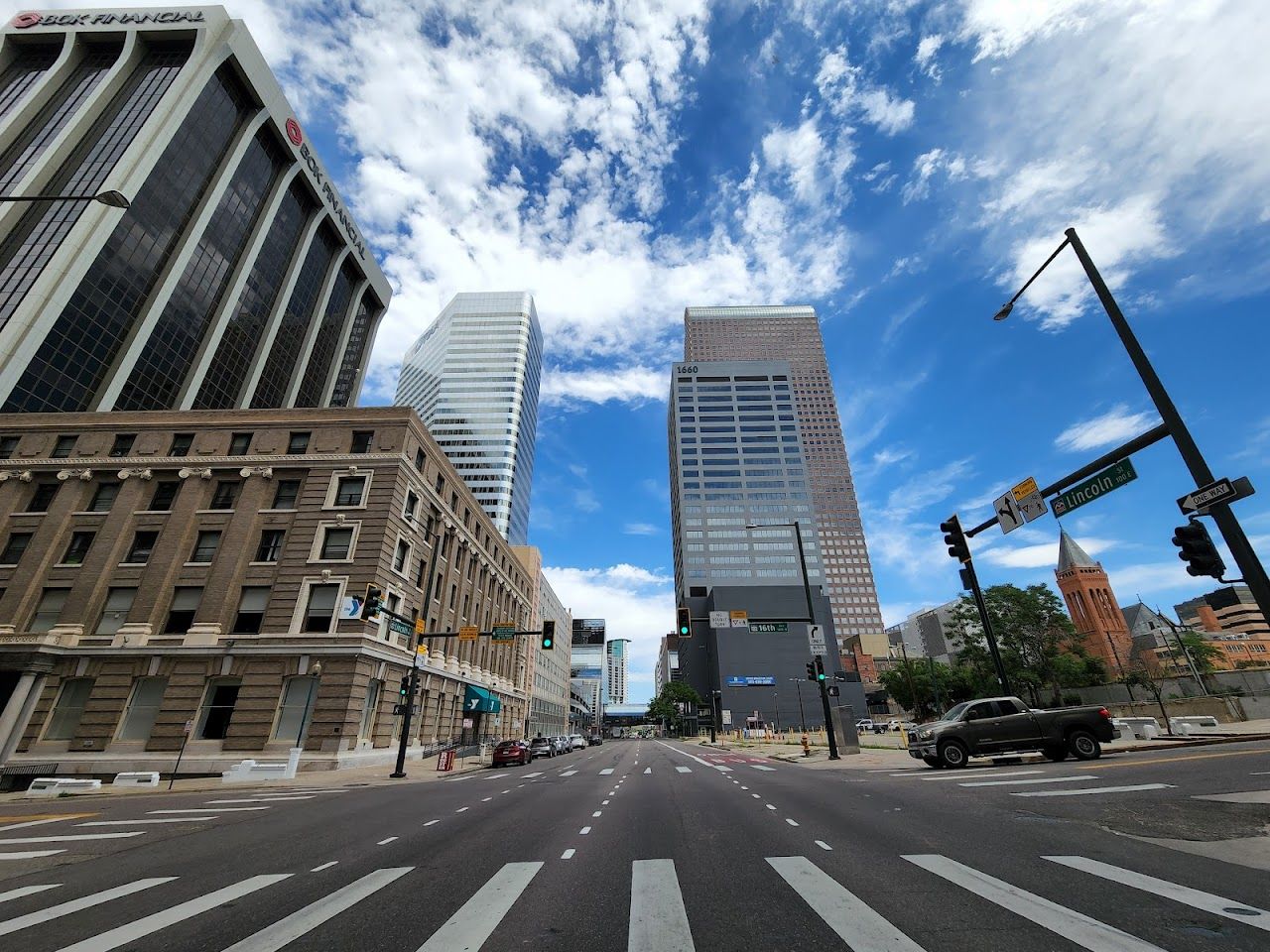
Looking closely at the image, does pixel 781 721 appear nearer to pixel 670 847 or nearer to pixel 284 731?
pixel 284 731

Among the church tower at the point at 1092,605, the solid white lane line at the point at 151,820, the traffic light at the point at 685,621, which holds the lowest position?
the solid white lane line at the point at 151,820

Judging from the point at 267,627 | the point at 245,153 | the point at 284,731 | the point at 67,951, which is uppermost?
the point at 245,153

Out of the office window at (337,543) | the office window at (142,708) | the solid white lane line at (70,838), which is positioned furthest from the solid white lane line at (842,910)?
the office window at (142,708)

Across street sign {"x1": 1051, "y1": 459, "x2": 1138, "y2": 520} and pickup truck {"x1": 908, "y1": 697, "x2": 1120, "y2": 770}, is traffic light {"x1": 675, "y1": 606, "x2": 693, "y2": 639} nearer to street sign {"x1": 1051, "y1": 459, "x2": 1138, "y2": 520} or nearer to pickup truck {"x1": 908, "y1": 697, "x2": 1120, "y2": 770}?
pickup truck {"x1": 908, "y1": 697, "x2": 1120, "y2": 770}

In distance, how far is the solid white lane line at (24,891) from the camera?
6.54m

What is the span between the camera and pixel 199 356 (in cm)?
5850

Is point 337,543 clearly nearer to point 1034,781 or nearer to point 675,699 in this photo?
point 1034,781

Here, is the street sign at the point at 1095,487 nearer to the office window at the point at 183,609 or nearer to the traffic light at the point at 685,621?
the traffic light at the point at 685,621

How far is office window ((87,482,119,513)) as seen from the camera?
3167 cm

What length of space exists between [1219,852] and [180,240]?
78.9 m

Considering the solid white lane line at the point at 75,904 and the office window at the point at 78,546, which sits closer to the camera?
the solid white lane line at the point at 75,904

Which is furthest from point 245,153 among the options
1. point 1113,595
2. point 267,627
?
point 1113,595

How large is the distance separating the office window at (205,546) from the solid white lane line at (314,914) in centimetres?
3029

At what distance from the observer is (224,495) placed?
31.9m
